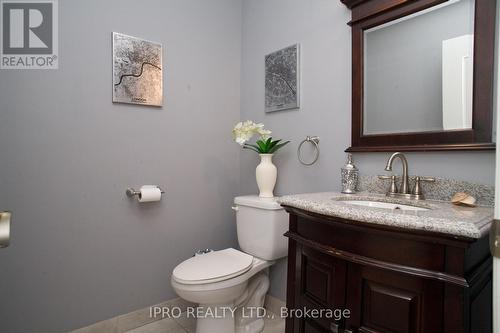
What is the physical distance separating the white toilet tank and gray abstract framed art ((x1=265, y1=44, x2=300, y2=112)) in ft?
2.10

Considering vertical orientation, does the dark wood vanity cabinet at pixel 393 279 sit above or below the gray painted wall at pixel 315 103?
below

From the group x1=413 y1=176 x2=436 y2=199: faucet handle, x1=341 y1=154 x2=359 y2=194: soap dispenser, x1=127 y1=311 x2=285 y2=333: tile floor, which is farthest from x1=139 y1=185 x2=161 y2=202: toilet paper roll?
x1=413 y1=176 x2=436 y2=199: faucet handle

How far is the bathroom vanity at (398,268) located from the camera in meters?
0.64

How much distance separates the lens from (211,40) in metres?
1.91

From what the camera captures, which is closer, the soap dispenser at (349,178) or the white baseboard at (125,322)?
the soap dispenser at (349,178)

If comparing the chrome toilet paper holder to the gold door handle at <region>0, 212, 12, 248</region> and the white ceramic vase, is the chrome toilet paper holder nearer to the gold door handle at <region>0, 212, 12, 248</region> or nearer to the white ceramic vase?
the white ceramic vase

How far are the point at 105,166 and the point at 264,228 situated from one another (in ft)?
3.19

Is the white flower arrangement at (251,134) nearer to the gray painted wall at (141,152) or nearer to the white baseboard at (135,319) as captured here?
the gray painted wall at (141,152)

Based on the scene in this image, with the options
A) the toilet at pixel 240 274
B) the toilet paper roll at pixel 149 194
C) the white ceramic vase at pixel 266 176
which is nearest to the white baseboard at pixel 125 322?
the toilet at pixel 240 274

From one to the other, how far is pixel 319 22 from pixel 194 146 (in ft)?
3.60

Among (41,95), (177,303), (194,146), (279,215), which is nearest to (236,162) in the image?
(194,146)

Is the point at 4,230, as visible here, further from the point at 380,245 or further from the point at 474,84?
the point at 474,84

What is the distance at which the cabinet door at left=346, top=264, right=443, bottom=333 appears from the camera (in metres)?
0.67

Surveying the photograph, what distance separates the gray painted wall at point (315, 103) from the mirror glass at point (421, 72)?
122mm
